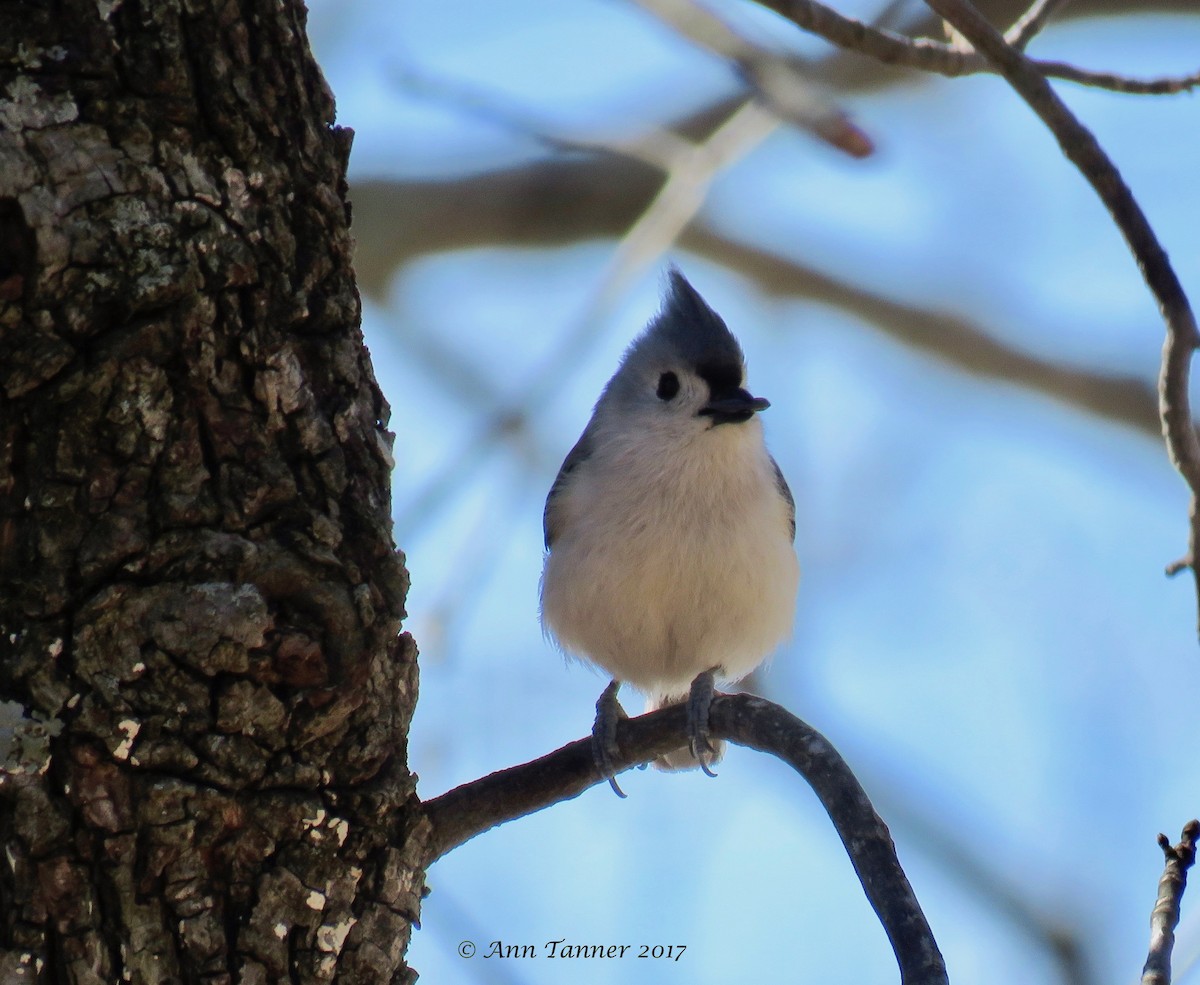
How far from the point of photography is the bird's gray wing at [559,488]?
Answer: 8.79ft

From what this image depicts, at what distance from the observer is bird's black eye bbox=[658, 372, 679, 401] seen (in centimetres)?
261

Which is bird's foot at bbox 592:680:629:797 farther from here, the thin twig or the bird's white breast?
the thin twig

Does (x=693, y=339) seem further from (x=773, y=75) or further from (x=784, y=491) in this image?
(x=773, y=75)

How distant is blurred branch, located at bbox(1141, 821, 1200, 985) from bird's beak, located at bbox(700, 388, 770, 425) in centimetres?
120

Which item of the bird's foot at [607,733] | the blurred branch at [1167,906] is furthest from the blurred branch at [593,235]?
the blurred branch at [1167,906]

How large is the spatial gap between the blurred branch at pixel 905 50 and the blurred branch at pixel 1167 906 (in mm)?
988

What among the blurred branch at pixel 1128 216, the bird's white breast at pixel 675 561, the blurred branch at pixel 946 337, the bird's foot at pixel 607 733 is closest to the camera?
the bird's foot at pixel 607 733

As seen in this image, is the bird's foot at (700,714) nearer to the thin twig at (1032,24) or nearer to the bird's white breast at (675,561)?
the bird's white breast at (675,561)

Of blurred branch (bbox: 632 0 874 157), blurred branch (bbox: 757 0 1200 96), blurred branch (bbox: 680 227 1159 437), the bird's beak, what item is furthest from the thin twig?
blurred branch (bbox: 680 227 1159 437)

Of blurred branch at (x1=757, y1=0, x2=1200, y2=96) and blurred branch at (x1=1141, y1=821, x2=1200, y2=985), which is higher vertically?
blurred branch at (x1=757, y1=0, x2=1200, y2=96)

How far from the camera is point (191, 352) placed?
132 centimetres

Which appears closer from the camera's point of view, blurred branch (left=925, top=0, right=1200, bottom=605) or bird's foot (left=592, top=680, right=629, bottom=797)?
bird's foot (left=592, top=680, right=629, bottom=797)

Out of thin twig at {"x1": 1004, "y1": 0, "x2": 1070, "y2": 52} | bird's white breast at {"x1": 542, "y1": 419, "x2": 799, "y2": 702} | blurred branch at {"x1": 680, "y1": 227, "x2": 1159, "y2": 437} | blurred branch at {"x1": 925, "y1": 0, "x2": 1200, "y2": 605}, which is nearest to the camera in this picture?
blurred branch at {"x1": 925, "y1": 0, "x2": 1200, "y2": 605}

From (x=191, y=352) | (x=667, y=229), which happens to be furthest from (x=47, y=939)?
(x=667, y=229)
